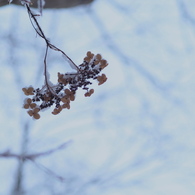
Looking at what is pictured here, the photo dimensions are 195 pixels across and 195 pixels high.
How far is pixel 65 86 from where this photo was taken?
3.60 ft

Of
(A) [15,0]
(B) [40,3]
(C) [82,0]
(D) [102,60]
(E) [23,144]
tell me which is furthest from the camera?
(E) [23,144]

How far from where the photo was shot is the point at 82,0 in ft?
5.85

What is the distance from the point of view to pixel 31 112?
3.57 feet

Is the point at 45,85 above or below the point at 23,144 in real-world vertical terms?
below

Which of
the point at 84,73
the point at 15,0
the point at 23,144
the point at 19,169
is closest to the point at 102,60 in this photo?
the point at 84,73

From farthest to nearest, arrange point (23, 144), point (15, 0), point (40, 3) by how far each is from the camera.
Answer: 1. point (23, 144)
2. point (15, 0)
3. point (40, 3)

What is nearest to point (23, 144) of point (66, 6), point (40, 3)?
point (66, 6)

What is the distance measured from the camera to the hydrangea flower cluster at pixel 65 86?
107cm

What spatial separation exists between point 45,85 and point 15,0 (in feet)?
2.39

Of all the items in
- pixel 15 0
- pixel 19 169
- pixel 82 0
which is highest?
pixel 19 169

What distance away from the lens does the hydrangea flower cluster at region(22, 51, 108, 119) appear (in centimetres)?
107

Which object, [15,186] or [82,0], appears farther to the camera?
[15,186]

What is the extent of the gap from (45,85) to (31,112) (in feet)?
0.36

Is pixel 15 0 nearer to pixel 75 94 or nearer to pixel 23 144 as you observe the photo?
pixel 75 94
